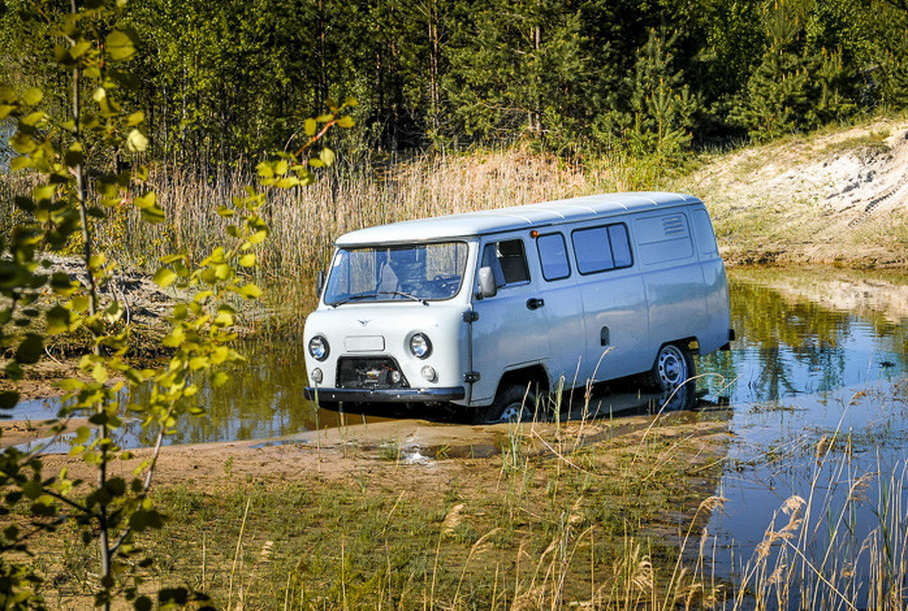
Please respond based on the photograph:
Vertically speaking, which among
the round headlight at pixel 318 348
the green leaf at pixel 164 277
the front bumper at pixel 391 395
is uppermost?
the green leaf at pixel 164 277

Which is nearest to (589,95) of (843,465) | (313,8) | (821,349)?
(313,8)

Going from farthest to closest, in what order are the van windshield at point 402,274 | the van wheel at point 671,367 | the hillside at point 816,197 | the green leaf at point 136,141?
the hillside at point 816,197 → the van wheel at point 671,367 → the van windshield at point 402,274 → the green leaf at point 136,141

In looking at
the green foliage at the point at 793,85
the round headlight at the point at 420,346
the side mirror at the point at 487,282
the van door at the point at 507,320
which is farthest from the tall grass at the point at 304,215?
the green foliage at the point at 793,85

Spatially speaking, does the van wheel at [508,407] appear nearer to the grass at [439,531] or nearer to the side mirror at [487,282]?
the grass at [439,531]

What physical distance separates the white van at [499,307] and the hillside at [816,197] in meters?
15.8

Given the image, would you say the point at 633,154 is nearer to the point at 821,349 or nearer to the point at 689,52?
the point at 689,52

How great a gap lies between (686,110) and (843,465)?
26169 mm

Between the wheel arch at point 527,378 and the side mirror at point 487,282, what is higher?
the side mirror at point 487,282

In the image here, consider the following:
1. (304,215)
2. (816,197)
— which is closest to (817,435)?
(304,215)

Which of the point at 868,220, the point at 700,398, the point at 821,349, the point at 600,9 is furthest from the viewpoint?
the point at 600,9

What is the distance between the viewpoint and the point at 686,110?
33.8 metres

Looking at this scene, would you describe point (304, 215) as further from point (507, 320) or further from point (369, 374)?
point (507, 320)

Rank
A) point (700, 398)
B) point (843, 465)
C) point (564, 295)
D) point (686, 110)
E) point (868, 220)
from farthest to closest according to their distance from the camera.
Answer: point (686, 110) → point (868, 220) → point (700, 398) → point (564, 295) → point (843, 465)

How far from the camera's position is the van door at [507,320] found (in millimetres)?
10242
